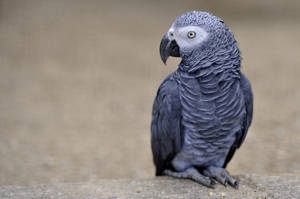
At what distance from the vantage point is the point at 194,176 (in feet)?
8.02

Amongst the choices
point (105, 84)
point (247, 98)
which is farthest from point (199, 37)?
point (105, 84)

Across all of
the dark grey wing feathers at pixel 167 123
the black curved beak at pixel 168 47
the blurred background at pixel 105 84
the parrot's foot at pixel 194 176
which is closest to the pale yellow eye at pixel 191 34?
the black curved beak at pixel 168 47

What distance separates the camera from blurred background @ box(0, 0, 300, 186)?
13.3 ft

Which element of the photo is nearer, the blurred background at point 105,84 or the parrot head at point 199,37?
the parrot head at point 199,37

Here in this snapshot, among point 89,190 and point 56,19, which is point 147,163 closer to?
point 89,190

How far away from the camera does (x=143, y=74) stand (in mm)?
6719

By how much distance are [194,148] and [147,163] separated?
1746 mm

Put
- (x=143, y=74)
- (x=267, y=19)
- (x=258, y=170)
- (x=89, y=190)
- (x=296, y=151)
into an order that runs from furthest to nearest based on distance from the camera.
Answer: (x=267, y=19), (x=143, y=74), (x=296, y=151), (x=258, y=170), (x=89, y=190)

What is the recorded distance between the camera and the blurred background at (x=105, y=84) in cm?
405

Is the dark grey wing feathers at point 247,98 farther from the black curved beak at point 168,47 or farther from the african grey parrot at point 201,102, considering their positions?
the black curved beak at point 168,47

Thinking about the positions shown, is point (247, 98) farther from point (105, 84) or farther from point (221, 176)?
point (105, 84)

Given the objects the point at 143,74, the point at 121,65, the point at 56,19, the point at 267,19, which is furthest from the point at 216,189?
the point at 267,19

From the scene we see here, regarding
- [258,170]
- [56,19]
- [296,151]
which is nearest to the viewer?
[258,170]

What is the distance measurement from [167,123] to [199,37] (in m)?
0.59
